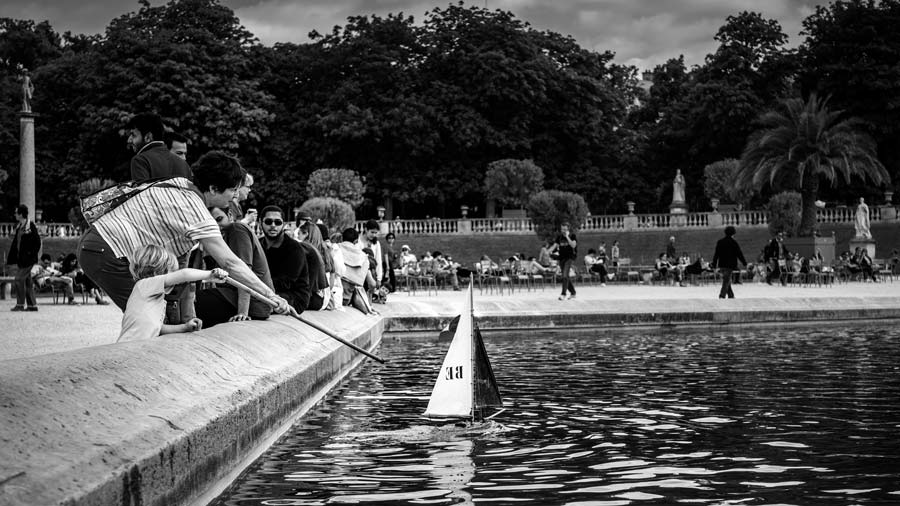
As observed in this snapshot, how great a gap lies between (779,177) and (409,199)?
21005 mm

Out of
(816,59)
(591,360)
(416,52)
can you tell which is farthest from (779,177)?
(591,360)

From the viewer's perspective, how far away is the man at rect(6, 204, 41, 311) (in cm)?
1778

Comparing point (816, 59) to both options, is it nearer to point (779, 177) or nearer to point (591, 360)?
point (779, 177)

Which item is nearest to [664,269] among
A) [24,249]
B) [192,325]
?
[24,249]

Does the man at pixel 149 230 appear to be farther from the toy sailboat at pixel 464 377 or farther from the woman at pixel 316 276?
the woman at pixel 316 276

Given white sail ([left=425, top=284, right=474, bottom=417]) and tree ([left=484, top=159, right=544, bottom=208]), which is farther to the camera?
tree ([left=484, top=159, right=544, bottom=208])

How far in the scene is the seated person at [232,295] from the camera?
28.0 ft

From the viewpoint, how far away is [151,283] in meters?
6.19

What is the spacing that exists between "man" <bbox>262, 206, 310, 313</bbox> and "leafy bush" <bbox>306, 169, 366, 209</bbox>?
38150 millimetres

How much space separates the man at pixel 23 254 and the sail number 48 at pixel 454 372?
40.0 feet

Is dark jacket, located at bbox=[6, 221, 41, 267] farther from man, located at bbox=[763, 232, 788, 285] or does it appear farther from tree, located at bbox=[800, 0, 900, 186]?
tree, located at bbox=[800, 0, 900, 186]

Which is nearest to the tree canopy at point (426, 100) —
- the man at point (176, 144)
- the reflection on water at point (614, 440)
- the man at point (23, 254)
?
the man at point (23, 254)

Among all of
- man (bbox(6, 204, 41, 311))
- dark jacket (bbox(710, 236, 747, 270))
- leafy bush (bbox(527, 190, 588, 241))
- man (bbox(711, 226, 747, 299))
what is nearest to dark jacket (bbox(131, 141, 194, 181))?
man (bbox(6, 204, 41, 311))

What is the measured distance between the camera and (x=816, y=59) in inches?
2100
